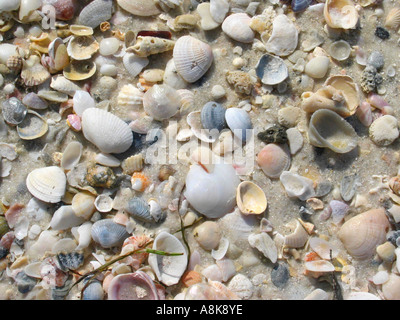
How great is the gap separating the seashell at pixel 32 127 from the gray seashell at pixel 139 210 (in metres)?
0.95

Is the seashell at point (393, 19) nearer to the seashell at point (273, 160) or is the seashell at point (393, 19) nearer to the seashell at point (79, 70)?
the seashell at point (273, 160)

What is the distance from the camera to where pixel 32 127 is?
3.20 m

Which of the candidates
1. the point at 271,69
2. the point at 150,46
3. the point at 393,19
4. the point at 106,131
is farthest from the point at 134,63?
the point at 393,19

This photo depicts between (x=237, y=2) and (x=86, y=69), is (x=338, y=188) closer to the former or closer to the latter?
(x=237, y=2)

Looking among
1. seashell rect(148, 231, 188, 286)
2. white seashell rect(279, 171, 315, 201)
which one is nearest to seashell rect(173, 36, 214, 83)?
white seashell rect(279, 171, 315, 201)

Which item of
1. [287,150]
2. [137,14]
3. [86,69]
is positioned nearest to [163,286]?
[287,150]

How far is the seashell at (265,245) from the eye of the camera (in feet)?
9.41

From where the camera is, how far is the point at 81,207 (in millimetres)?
3002

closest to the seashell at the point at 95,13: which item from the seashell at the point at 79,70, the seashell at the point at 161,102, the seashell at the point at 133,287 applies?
the seashell at the point at 79,70

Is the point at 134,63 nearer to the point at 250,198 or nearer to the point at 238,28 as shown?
the point at 238,28

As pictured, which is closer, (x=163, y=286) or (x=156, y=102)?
(x=163, y=286)

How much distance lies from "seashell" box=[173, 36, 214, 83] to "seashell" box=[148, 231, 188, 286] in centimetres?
128

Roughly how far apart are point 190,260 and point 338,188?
1.25 m

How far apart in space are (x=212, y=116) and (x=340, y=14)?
1364 millimetres
